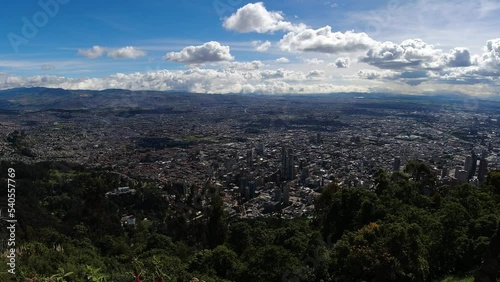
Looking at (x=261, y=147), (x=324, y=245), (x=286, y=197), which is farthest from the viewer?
(x=261, y=147)

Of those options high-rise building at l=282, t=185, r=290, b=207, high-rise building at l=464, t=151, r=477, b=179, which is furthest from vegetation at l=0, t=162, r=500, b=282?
high-rise building at l=464, t=151, r=477, b=179

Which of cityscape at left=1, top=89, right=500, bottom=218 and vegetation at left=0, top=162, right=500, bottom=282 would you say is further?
cityscape at left=1, top=89, right=500, bottom=218

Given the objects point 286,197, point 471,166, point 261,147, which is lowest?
point 286,197

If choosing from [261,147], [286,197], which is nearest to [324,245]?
[286,197]

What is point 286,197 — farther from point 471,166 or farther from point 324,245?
point 324,245

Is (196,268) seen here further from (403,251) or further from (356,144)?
(356,144)

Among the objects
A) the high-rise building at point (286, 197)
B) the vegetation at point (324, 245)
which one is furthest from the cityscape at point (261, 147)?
the vegetation at point (324, 245)

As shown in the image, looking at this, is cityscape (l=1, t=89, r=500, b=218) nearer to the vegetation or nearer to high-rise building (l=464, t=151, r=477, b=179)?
high-rise building (l=464, t=151, r=477, b=179)

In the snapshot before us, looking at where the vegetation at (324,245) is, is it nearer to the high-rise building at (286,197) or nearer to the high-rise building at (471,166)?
the high-rise building at (286,197)
